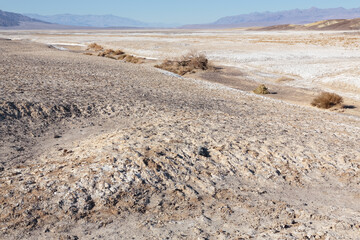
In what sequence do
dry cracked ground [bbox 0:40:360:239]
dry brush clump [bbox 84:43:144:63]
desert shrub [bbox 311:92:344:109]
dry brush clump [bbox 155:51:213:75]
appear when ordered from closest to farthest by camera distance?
dry cracked ground [bbox 0:40:360:239] → desert shrub [bbox 311:92:344:109] → dry brush clump [bbox 155:51:213:75] → dry brush clump [bbox 84:43:144:63]

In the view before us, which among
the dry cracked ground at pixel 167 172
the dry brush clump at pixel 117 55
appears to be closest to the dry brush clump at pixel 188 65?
the dry brush clump at pixel 117 55

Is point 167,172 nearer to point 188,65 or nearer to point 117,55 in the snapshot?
point 188,65

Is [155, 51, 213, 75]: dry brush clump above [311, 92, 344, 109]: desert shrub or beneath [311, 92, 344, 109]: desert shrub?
above

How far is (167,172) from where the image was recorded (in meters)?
5.57

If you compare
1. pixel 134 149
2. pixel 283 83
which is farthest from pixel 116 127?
pixel 283 83

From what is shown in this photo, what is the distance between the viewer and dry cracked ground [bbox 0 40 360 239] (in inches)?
174

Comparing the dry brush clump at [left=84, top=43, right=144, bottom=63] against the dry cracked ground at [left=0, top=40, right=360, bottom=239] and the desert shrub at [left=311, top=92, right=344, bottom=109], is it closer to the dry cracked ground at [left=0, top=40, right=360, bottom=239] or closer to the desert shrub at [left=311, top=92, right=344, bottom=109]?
the desert shrub at [left=311, top=92, right=344, bottom=109]

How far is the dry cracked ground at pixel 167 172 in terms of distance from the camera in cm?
443

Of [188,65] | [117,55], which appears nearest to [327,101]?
[188,65]

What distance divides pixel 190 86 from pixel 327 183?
922 centimetres

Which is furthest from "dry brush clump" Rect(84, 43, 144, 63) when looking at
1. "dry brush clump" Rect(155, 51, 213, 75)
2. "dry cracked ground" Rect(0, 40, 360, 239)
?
"dry cracked ground" Rect(0, 40, 360, 239)

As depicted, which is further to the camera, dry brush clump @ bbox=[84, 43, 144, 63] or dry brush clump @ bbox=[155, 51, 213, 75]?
dry brush clump @ bbox=[84, 43, 144, 63]

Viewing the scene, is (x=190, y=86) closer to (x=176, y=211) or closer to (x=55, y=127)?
(x=55, y=127)

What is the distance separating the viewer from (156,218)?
15.0 feet
